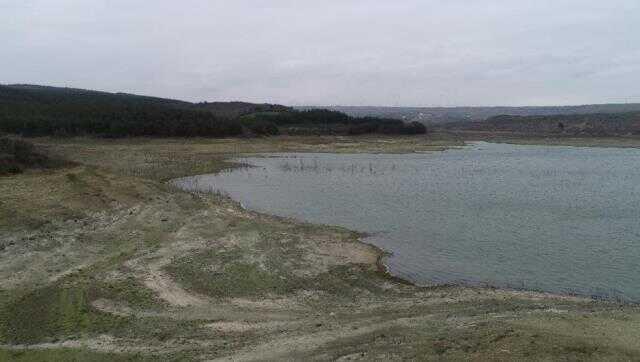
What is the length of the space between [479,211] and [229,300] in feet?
54.8

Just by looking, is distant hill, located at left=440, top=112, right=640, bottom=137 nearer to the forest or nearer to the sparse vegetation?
the forest

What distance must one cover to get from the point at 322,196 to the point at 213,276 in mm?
18056

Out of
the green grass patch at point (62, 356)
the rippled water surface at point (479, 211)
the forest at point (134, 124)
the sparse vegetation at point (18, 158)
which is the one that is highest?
the forest at point (134, 124)

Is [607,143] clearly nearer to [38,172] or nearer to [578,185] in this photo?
[578,185]

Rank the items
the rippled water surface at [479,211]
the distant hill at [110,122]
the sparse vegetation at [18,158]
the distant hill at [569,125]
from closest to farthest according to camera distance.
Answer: the rippled water surface at [479,211] < the sparse vegetation at [18,158] < the distant hill at [110,122] < the distant hill at [569,125]

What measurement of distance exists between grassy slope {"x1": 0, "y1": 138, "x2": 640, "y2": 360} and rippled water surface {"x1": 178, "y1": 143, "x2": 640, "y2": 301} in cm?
220

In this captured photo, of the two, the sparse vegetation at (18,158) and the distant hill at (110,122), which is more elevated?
the distant hill at (110,122)

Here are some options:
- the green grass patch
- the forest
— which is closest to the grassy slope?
the green grass patch

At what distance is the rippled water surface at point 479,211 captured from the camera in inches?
702

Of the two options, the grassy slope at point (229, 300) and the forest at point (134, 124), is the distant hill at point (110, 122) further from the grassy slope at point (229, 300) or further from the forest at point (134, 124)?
the grassy slope at point (229, 300)

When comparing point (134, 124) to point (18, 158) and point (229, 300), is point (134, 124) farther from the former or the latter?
point (229, 300)

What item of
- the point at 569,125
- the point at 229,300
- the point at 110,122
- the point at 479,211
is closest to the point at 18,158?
the point at 229,300

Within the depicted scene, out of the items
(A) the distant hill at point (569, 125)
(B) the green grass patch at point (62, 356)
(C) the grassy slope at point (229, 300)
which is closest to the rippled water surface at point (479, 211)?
(C) the grassy slope at point (229, 300)

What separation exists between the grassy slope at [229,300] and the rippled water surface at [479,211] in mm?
2203
